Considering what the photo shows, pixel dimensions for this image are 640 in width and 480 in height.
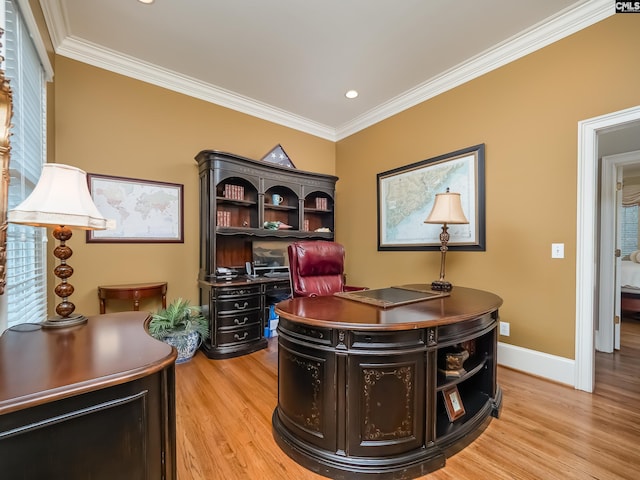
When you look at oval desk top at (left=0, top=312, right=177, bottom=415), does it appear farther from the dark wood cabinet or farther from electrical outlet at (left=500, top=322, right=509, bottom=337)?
electrical outlet at (left=500, top=322, right=509, bottom=337)

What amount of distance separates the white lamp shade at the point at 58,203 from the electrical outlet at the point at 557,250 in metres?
3.15

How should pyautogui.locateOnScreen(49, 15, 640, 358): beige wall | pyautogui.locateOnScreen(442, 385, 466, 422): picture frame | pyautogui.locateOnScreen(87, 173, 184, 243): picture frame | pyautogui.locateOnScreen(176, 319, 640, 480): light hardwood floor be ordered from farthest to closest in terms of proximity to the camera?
pyautogui.locateOnScreen(87, 173, 184, 243): picture frame → pyautogui.locateOnScreen(49, 15, 640, 358): beige wall → pyautogui.locateOnScreen(442, 385, 466, 422): picture frame → pyautogui.locateOnScreen(176, 319, 640, 480): light hardwood floor

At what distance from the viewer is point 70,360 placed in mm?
887

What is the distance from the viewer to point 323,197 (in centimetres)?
434

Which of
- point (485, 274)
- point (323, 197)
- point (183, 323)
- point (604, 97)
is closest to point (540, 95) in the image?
point (604, 97)

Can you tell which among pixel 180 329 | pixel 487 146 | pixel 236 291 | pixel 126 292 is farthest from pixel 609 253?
pixel 126 292

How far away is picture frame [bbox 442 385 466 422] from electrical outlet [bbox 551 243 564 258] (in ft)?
4.94

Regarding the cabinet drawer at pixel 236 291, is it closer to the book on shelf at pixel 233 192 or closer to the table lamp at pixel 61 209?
the book on shelf at pixel 233 192

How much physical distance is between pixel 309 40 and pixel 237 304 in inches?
104

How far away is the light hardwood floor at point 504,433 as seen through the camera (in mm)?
1448

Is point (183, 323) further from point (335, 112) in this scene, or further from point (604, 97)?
point (604, 97)

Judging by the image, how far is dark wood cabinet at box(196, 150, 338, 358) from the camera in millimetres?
2984

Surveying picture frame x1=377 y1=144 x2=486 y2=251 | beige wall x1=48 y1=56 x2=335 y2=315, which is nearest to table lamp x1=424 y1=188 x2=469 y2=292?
picture frame x1=377 y1=144 x2=486 y2=251

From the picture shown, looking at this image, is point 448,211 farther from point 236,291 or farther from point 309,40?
point 236,291
